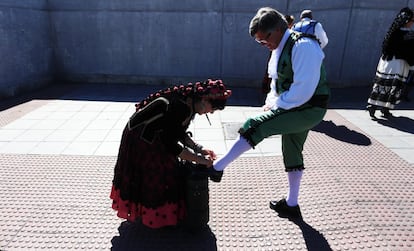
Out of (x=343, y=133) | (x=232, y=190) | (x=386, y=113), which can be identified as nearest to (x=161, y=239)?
(x=232, y=190)

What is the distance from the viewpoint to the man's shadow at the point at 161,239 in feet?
8.27

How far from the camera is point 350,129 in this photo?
5316mm

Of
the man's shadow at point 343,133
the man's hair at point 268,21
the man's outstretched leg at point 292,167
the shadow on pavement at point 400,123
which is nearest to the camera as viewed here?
the man's hair at point 268,21

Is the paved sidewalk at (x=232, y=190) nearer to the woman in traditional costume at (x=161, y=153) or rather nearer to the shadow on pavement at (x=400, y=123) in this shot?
the shadow on pavement at (x=400, y=123)

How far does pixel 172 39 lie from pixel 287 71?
638cm

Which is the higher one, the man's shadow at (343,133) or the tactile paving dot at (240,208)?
A: the tactile paving dot at (240,208)

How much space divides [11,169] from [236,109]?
4.02 metres

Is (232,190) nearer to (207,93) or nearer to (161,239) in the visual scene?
(161,239)

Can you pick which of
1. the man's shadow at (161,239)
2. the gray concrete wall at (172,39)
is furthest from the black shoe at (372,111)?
the man's shadow at (161,239)

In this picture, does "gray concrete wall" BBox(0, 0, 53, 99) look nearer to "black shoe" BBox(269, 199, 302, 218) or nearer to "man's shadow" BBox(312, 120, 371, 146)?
"man's shadow" BBox(312, 120, 371, 146)

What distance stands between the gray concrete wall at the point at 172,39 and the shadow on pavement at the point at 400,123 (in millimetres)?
2656

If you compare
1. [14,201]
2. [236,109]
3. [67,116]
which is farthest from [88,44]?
[14,201]

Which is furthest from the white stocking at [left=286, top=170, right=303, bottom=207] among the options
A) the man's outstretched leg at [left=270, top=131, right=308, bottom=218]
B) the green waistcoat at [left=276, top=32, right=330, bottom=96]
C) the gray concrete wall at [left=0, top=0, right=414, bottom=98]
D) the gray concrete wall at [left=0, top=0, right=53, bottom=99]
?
the gray concrete wall at [left=0, top=0, right=53, bottom=99]

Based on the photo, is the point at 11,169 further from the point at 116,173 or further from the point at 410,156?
the point at 410,156
